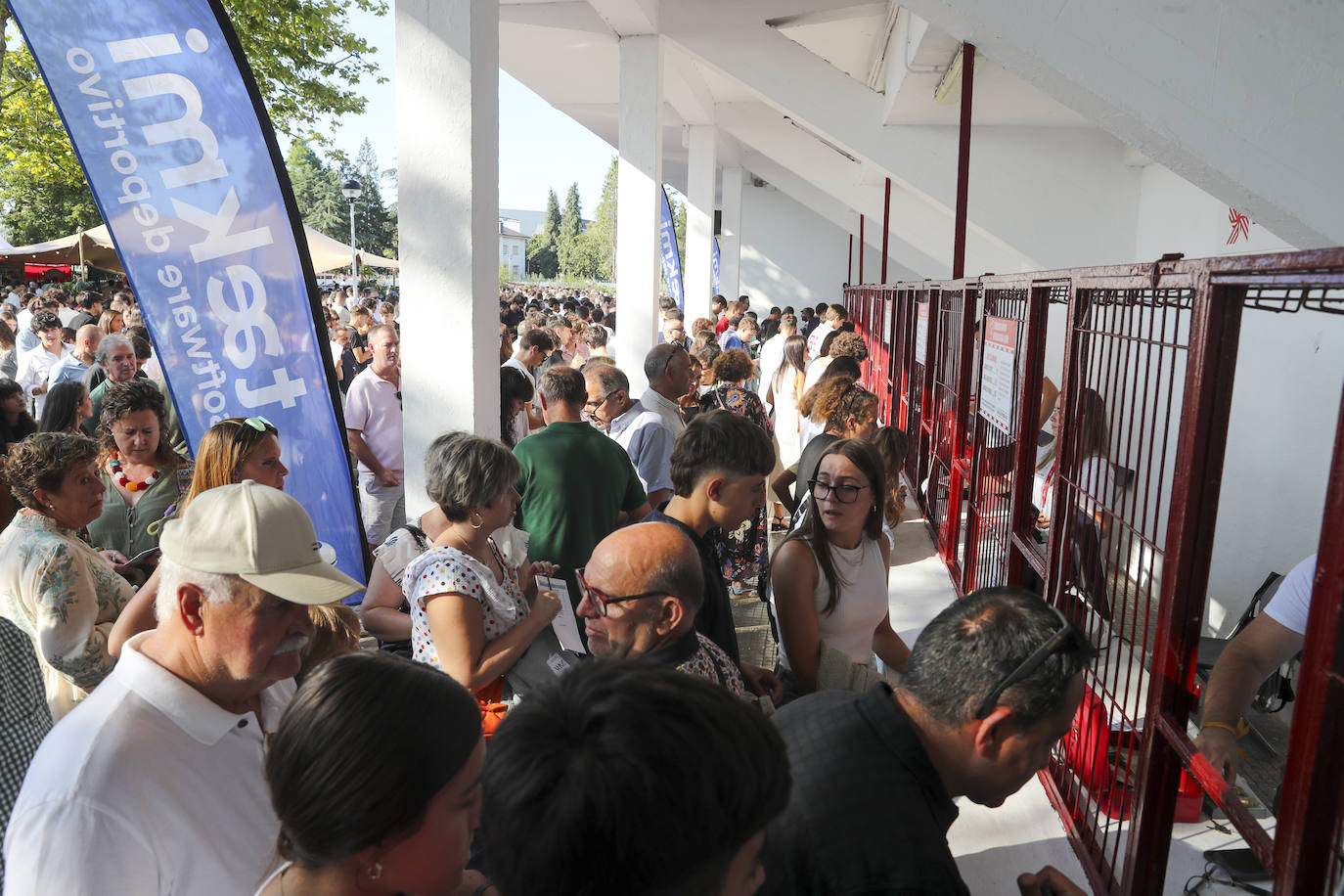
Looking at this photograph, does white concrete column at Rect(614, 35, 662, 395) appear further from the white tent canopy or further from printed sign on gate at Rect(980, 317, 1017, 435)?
the white tent canopy

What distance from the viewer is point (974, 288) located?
14.9ft

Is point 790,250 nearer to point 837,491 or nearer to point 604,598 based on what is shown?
point 837,491

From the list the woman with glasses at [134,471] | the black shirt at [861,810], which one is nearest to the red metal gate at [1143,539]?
the black shirt at [861,810]

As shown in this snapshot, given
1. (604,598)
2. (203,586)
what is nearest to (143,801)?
(203,586)

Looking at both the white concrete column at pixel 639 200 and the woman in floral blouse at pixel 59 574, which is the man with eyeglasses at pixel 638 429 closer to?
the woman in floral blouse at pixel 59 574

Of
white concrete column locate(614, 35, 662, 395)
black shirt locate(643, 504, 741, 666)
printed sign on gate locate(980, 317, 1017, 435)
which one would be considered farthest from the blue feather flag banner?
black shirt locate(643, 504, 741, 666)

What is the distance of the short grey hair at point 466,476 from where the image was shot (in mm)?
2652

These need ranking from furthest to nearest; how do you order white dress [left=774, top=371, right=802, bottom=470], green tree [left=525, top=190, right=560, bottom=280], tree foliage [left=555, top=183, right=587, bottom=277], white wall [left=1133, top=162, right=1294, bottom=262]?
green tree [left=525, top=190, right=560, bottom=280] → tree foliage [left=555, top=183, right=587, bottom=277] → white dress [left=774, top=371, right=802, bottom=470] → white wall [left=1133, top=162, right=1294, bottom=262]

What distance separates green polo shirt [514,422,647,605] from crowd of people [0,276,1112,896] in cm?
39

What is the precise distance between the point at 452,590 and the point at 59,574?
123 centimetres

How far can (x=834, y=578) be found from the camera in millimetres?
2814

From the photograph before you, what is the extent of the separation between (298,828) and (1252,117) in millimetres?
3911

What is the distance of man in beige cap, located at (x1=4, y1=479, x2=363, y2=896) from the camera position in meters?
1.44

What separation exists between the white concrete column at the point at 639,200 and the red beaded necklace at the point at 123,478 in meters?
6.21
